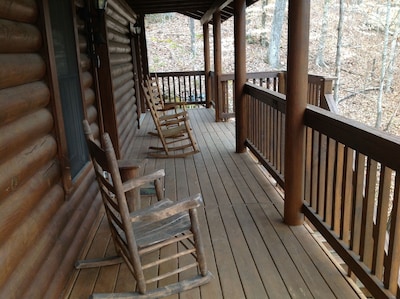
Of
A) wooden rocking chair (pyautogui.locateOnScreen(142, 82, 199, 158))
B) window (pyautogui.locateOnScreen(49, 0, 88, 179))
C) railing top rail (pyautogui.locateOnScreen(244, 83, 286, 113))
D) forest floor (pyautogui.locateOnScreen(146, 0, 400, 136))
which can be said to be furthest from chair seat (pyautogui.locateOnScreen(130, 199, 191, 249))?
forest floor (pyautogui.locateOnScreen(146, 0, 400, 136))

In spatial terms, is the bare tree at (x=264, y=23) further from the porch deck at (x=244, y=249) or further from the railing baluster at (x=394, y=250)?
the railing baluster at (x=394, y=250)

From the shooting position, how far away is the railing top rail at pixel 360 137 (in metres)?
1.67

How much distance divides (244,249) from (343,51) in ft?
59.0

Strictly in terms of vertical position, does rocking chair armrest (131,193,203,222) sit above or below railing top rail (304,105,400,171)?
below

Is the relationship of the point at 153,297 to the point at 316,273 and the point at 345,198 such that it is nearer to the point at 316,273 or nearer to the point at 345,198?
the point at 316,273

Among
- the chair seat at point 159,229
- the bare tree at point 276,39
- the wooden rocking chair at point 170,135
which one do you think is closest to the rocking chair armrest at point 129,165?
the chair seat at point 159,229

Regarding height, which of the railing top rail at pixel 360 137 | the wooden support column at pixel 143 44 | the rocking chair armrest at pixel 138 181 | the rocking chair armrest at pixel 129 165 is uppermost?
the wooden support column at pixel 143 44

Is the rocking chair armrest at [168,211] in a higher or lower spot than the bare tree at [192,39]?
lower

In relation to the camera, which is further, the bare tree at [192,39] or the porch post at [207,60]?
the bare tree at [192,39]

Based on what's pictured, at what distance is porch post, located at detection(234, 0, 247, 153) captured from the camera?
464 centimetres

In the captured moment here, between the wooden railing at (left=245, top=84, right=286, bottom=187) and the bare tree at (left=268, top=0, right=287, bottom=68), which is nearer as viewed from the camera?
the wooden railing at (left=245, top=84, right=286, bottom=187)

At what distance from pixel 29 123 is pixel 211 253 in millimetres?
1407

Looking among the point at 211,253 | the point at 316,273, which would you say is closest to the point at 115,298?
the point at 211,253

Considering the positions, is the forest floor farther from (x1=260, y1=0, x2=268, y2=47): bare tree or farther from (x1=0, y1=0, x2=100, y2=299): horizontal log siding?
(x1=0, y1=0, x2=100, y2=299): horizontal log siding
